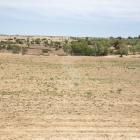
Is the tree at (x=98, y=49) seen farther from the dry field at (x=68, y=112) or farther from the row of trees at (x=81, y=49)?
the dry field at (x=68, y=112)

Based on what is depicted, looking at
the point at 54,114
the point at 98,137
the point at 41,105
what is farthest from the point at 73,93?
the point at 98,137

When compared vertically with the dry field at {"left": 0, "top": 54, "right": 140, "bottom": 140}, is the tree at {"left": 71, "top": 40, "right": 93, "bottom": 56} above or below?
above

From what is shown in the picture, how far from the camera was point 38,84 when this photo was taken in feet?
50.9

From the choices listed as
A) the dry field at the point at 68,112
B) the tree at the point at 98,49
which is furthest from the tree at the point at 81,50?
the dry field at the point at 68,112

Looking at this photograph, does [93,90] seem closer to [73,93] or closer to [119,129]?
[73,93]

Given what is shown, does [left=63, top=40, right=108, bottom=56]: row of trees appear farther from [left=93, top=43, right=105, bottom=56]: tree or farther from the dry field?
the dry field

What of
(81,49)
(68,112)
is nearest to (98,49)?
(81,49)

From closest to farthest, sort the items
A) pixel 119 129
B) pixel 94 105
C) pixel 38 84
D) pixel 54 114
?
pixel 119 129 → pixel 54 114 → pixel 94 105 → pixel 38 84

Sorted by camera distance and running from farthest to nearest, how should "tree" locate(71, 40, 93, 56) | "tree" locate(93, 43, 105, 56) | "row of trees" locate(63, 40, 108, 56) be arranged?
"tree" locate(93, 43, 105, 56) < "row of trees" locate(63, 40, 108, 56) < "tree" locate(71, 40, 93, 56)

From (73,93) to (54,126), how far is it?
16.9ft

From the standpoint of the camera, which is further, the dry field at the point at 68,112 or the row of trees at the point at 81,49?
the row of trees at the point at 81,49

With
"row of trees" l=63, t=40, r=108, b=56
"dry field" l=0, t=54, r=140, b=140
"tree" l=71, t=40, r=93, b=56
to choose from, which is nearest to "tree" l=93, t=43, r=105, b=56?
"row of trees" l=63, t=40, r=108, b=56

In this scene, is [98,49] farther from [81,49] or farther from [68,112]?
[68,112]

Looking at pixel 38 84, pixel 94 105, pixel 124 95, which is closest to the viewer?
pixel 94 105
